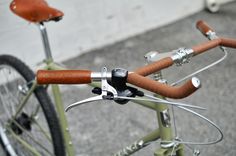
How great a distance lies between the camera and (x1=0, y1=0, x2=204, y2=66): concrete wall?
374cm

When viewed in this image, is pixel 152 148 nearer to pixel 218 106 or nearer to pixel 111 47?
pixel 218 106

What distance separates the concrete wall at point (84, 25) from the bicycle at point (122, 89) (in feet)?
4.11

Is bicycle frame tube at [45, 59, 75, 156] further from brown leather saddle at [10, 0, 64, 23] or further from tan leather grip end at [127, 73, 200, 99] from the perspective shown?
tan leather grip end at [127, 73, 200, 99]

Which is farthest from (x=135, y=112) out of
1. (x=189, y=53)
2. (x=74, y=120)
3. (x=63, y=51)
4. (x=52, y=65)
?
(x=189, y=53)

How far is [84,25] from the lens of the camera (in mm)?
4223

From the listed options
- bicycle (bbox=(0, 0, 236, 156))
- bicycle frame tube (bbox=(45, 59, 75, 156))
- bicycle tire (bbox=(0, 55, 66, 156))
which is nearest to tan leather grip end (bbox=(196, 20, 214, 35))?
bicycle (bbox=(0, 0, 236, 156))

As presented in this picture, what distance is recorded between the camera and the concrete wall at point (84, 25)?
3.74m

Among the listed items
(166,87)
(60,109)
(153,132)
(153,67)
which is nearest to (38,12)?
(60,109)

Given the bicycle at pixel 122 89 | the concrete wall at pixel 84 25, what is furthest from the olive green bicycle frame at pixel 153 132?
the concrete wall at pixel 84 25

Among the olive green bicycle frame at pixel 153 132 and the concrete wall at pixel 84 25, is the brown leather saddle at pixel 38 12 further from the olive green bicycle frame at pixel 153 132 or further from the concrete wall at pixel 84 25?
the concrete wall at pixel 84 25

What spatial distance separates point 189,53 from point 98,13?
9.74 ft

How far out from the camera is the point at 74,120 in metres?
3.32

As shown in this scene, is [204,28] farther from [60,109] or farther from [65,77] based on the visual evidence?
[60,109]

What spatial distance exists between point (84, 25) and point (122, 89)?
3072mm
